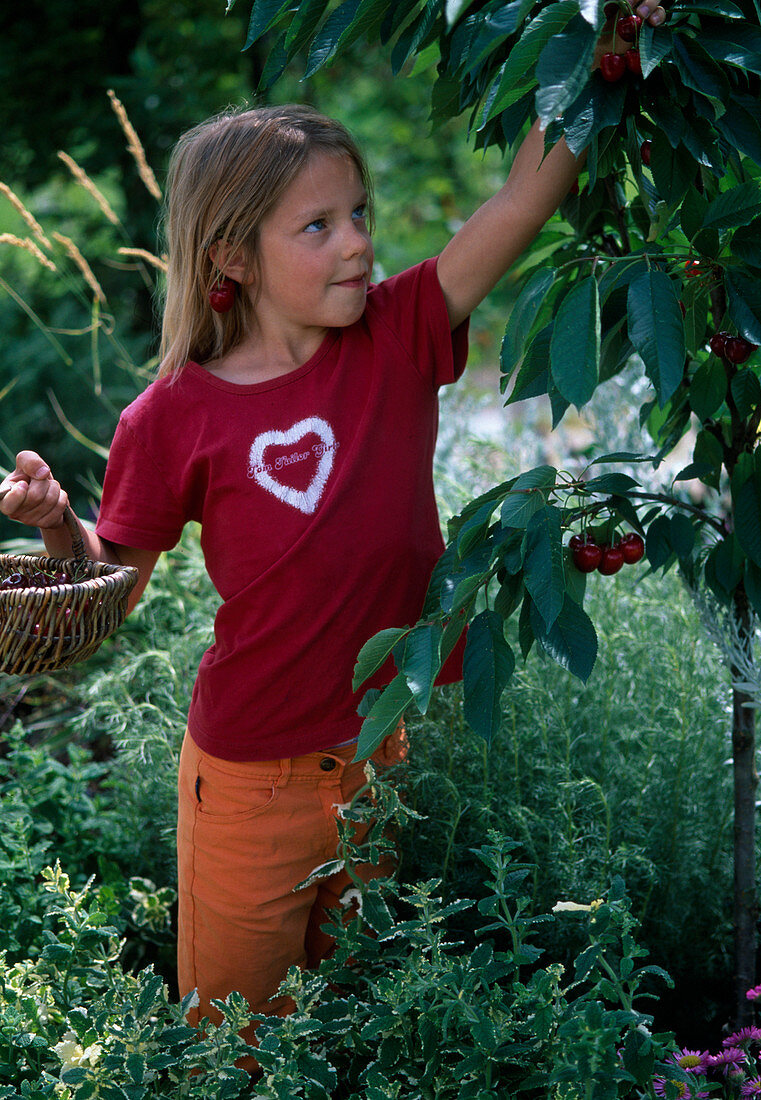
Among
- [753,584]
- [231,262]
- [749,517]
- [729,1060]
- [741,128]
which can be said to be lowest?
[729,1060]

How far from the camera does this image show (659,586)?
8.09ft

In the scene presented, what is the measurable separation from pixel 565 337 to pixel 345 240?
63 cm

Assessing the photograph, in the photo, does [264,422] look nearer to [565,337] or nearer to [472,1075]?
[565,337]

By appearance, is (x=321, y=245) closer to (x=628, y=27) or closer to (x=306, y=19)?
(x=306, y=19)

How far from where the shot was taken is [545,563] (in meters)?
1.16

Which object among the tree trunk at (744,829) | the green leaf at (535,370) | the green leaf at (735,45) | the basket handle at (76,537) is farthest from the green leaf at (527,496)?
the basket handle at (76,537)

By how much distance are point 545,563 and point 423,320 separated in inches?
24.3

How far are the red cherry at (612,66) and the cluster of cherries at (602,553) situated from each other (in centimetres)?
57

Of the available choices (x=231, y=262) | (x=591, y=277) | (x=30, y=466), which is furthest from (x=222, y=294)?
(x=591, y=277)

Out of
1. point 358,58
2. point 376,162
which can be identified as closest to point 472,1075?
point 358,58

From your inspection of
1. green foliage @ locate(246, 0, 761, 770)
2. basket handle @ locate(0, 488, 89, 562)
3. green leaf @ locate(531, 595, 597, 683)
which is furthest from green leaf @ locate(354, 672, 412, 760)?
basket handle @ locate(0, 488, 89, 562)

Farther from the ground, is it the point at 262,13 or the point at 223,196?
the point at 262,13

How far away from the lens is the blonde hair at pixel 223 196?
5.25 feet

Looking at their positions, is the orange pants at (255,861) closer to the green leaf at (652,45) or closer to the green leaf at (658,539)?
the green leaf at (658,539)
